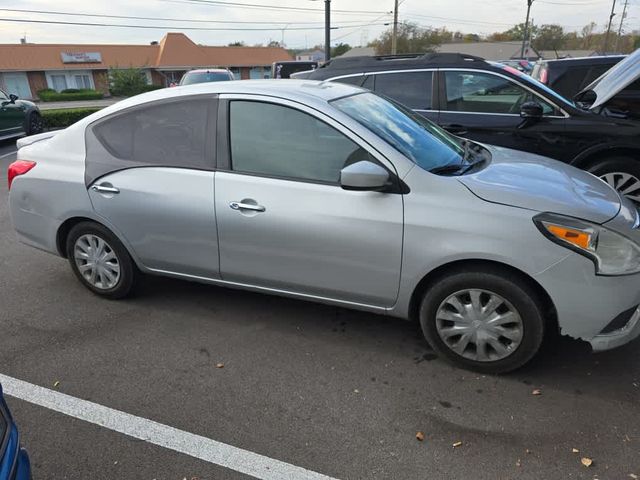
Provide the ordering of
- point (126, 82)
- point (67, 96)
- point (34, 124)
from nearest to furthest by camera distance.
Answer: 1. point (34, 124)
2. point (126, 82)
3. point (67, 96)

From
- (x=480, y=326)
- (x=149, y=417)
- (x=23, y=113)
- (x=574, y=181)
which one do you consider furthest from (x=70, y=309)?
(x=23, y=113)

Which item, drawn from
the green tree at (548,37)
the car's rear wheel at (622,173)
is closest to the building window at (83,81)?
the car's rear wheel at (622,173)

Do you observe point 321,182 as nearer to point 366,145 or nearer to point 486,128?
point 366,145

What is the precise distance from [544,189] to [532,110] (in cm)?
258

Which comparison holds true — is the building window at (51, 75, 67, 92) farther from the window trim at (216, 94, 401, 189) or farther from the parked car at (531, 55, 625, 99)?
the window trim at (216, 94, 401, 189)

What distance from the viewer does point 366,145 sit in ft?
9.96

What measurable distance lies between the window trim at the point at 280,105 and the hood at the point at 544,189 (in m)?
0.52

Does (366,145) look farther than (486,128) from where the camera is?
No

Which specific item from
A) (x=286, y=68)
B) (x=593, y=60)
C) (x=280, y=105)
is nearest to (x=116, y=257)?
(x=280, y=105)

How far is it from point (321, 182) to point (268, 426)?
146 centimetres

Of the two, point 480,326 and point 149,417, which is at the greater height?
point 480,326

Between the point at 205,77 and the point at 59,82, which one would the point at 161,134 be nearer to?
the point at 205,77

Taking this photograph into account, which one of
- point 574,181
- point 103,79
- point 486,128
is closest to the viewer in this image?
point 574,181

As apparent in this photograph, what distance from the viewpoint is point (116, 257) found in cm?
390
